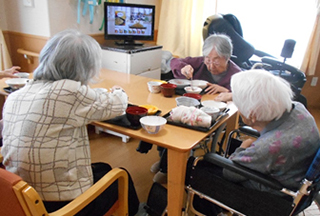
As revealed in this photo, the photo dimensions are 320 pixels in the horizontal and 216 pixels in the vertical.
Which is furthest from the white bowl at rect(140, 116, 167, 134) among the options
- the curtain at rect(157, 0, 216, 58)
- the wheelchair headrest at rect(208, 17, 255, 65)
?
the curtain at rect(157, 0, 216, 58)

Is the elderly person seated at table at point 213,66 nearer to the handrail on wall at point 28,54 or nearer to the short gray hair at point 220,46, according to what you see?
the short gray hair at point 220,46

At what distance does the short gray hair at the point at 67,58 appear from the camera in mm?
1027

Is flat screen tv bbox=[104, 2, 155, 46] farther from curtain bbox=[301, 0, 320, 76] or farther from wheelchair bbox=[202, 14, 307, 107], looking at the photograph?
curtain bbox=[301, 0, 320, 76]

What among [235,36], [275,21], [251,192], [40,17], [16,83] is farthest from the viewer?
[275,21]

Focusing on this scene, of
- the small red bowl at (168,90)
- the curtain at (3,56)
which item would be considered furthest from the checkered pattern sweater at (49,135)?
the curtain at (3,56)

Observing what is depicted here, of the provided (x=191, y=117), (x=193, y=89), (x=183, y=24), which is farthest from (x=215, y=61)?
(x=183, y=24)

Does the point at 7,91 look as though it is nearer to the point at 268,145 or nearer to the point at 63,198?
the point at 63,198

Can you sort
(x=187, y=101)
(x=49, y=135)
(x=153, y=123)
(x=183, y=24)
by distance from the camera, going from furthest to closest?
(x=183, y=24), (x=187, y=101), (x=153, y=123), (x=49, y=135)

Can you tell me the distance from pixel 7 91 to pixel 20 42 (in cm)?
125

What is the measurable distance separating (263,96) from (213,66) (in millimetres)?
932

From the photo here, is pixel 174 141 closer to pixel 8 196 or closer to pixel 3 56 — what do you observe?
pixel 8 196

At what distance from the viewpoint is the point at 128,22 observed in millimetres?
2869

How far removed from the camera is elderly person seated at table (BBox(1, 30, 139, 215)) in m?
0.96

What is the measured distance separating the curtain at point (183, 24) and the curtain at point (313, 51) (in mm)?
1218
